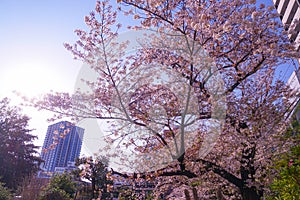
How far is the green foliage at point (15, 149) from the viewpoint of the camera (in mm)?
19500

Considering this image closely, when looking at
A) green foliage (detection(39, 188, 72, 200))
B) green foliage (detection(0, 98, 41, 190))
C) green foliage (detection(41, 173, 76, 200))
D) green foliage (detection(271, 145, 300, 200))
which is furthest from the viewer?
green foliage (detection(0, 98, 41, 190))

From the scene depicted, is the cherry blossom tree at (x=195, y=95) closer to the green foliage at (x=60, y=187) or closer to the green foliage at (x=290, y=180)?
the green foliage at (x=290, y=180)

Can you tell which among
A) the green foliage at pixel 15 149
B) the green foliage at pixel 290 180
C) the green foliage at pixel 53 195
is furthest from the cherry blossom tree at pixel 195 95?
the green foliage at pixel 15 149

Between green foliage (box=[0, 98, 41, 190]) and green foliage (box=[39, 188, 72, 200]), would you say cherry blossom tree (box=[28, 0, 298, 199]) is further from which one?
green foliage (box=[0, 98, 41, 190])

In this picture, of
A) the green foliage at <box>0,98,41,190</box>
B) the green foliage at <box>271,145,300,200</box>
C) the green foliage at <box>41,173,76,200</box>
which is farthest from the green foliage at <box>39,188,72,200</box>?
the green foliage at <box>271,145,300,200</box>

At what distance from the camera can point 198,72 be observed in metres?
4.42

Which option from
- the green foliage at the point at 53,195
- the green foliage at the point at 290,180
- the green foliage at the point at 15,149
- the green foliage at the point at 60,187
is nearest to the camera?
the green foliage at the point at 290,180

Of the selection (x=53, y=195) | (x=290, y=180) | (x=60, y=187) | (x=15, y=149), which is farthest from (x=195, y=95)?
(x=15, y=149)

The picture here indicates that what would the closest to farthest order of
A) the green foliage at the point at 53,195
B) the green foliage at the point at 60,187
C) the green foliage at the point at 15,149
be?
the green foliage at the point at 53,195 < the green foliage at the point at 60,187 < the green foliage at the point at 15,149

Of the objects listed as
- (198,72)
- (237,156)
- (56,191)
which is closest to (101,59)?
(198,72)

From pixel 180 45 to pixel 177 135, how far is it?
1868 mm

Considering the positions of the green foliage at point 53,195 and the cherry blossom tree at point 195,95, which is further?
the green foliage at point 53,195

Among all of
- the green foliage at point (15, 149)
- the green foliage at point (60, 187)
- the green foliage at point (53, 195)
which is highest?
the green foliage at point (15, 149)

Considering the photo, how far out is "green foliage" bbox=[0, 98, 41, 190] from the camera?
64.0 feet
